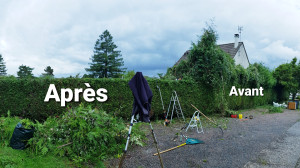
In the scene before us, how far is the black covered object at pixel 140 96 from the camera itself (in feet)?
13.0

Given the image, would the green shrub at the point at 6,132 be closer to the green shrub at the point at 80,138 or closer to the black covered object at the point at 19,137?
the black covered object at the point at 19,137

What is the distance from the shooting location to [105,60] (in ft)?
134

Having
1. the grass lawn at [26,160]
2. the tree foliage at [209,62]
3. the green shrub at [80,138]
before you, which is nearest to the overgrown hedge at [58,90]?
the tree foliage at [209,62]

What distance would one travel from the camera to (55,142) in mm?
4789

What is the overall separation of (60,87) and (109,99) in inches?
79.9

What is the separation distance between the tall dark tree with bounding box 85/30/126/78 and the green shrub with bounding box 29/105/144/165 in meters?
34.8

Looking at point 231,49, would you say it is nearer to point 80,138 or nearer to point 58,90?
point 58,90

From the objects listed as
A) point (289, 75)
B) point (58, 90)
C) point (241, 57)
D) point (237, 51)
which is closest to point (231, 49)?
point (237, 51)

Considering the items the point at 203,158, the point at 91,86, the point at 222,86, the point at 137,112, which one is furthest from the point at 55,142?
the point at 222,86

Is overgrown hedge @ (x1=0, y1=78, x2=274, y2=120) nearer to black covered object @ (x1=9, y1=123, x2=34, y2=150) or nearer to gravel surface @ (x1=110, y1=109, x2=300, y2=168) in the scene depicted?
gravel surface @ (x1=110, y1=109, x2=300, y2=168)

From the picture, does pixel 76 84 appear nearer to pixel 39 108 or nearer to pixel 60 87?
pixel 60 87

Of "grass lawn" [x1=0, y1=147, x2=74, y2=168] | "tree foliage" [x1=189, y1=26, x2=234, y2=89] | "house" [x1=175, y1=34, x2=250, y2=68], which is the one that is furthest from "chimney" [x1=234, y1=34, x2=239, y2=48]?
"grass lawn" [x1=0, y1=147, x2=74, y2=168]

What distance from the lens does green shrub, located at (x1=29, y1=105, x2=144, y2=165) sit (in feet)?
15.0

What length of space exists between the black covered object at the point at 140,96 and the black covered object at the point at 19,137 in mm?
2609
